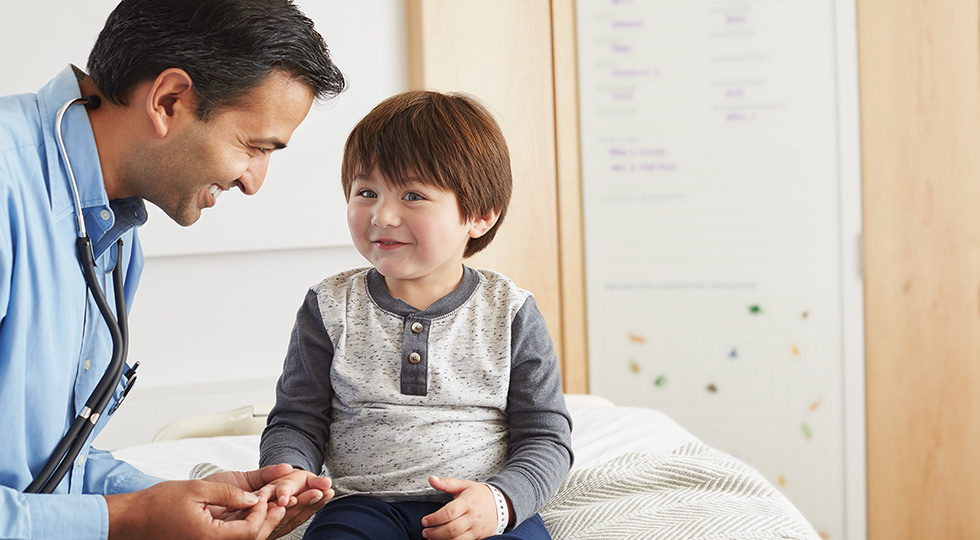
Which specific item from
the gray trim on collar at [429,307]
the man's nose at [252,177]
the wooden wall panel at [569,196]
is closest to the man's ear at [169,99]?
the man's nose at [252,177]

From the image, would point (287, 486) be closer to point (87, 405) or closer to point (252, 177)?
point (87, 405)

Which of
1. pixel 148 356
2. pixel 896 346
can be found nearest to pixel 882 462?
pixel 896 346

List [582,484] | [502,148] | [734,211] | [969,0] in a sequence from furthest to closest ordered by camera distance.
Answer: [734,211] < [969,0] < [582,484] < [502,148]

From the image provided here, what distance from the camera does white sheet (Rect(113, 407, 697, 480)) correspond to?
5.66 feet

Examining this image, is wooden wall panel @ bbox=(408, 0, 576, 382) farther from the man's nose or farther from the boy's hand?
the boy's hand

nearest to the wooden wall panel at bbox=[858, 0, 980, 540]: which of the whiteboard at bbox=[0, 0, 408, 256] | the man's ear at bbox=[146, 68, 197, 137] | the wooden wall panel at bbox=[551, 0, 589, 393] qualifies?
the wooden wall panel at bbox=[551, 0, 589, 393]

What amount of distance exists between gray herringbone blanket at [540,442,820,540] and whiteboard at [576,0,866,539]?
50.6 inches

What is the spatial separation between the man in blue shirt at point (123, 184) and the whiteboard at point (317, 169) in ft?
4.62

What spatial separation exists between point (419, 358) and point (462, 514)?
26cm

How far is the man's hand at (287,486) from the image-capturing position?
3.65 ft

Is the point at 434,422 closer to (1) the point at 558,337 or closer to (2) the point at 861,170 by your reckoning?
(1) the point at 558,337

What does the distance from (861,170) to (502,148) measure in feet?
5.80

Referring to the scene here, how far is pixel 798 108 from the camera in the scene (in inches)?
108

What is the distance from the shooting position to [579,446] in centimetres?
183
